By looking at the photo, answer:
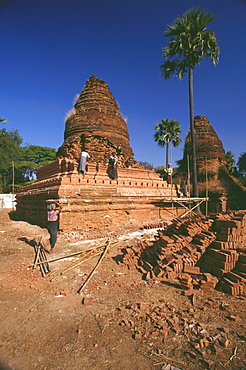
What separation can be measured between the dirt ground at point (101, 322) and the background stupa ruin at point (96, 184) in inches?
138

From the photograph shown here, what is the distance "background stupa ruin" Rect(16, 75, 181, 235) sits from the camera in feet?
26.7

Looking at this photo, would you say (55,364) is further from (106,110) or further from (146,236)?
(106,110)

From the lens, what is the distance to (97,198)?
8539 millimetres

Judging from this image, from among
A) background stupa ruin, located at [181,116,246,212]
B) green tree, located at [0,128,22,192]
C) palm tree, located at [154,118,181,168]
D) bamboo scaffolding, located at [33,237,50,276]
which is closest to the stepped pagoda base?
bamboo scaffolding, located at [33,237,50,276]

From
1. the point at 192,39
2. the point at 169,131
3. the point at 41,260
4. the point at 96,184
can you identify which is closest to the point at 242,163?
the point at 169,131

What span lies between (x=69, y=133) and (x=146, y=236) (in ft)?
31.1

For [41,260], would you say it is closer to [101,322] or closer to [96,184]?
[101,322]

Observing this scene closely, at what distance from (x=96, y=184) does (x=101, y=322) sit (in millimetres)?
6380

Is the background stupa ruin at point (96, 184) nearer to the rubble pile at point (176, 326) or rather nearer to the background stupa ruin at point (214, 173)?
the rubble pile at point (176, 326)

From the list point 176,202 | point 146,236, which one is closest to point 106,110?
point 176,202

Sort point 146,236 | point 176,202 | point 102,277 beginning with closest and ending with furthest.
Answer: point 102,277
point 146,236
point 176,202

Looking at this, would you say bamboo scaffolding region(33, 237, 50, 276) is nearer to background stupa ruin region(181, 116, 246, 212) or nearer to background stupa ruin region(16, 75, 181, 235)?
background stupa ruin region(16, 75, 181, 235)

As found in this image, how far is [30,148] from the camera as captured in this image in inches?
1510

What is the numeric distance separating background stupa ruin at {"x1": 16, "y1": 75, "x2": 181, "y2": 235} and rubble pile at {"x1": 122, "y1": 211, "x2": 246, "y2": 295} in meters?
3.41
